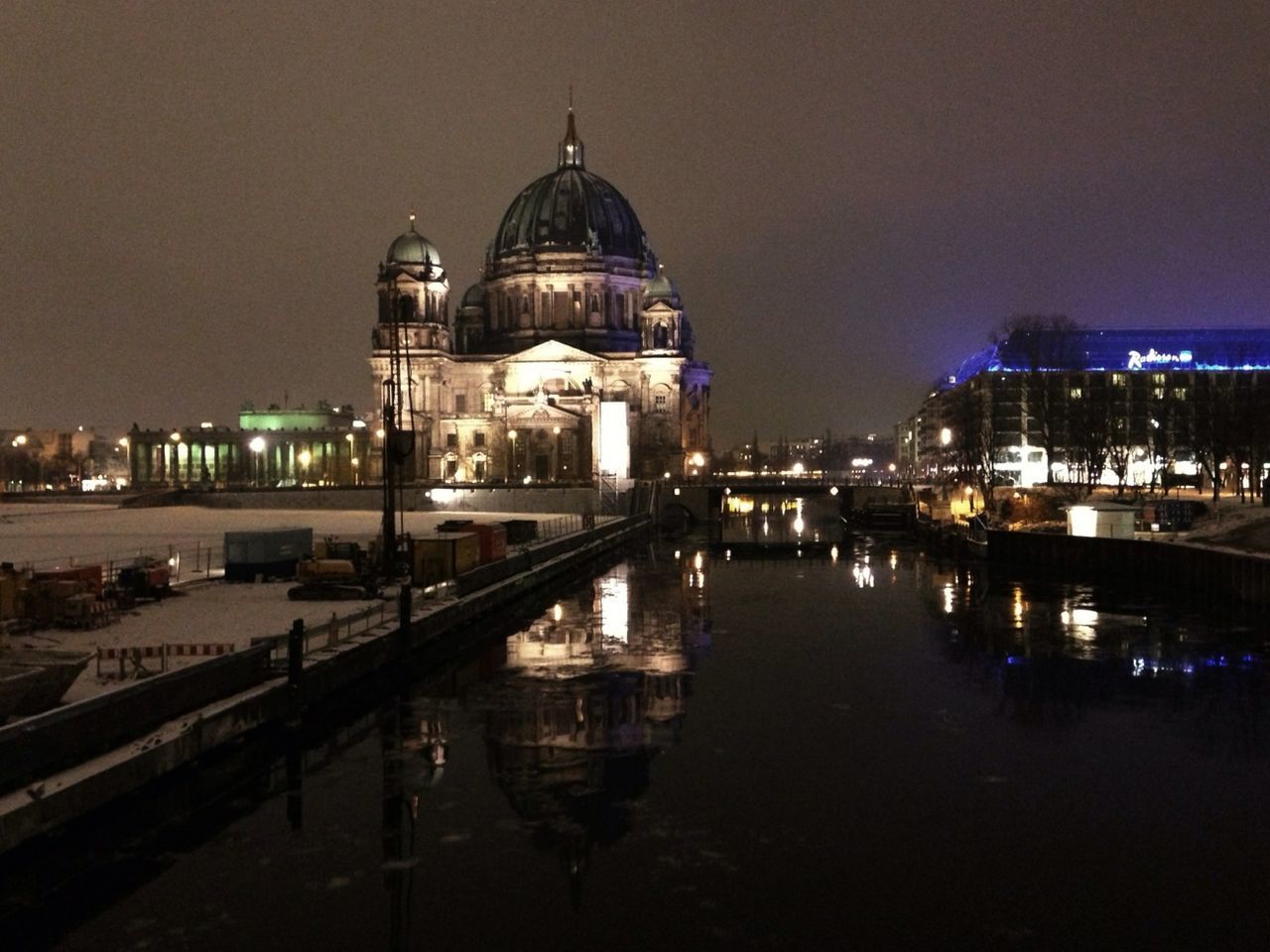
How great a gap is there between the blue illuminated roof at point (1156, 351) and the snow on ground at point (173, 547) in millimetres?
66812

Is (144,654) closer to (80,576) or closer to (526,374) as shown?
(80,576)

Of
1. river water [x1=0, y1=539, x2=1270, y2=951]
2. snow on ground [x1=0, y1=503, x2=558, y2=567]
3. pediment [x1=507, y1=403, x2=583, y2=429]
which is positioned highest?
pediment [x1=507, y1=403, x2=583, y2=429]

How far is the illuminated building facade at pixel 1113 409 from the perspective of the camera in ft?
311

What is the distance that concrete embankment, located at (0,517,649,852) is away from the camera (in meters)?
18.7

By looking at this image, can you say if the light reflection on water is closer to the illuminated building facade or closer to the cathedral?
the illuminated building facade

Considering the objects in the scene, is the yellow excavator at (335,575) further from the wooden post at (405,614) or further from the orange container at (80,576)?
the orange container at (80,576)

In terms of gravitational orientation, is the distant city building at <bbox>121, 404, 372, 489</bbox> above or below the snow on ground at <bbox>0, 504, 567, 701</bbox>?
above

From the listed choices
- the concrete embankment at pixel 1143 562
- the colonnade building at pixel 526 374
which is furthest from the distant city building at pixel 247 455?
the concrete embankment at pixel 1143 562

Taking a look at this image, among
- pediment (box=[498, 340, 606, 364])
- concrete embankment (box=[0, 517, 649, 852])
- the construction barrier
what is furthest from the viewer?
pediment (box=[498, 340, 606, 364])

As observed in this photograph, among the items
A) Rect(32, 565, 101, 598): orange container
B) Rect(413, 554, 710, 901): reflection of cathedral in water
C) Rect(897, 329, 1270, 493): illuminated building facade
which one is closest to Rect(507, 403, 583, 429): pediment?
Rect(897, 329, 1270, 493): illuminated building facade

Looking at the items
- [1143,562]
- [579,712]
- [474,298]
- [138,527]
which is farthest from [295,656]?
[474,298]

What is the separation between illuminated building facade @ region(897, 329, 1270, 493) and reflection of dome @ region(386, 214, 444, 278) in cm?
6621

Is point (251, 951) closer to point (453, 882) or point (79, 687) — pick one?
point (453, 882)

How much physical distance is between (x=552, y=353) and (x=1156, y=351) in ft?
237
